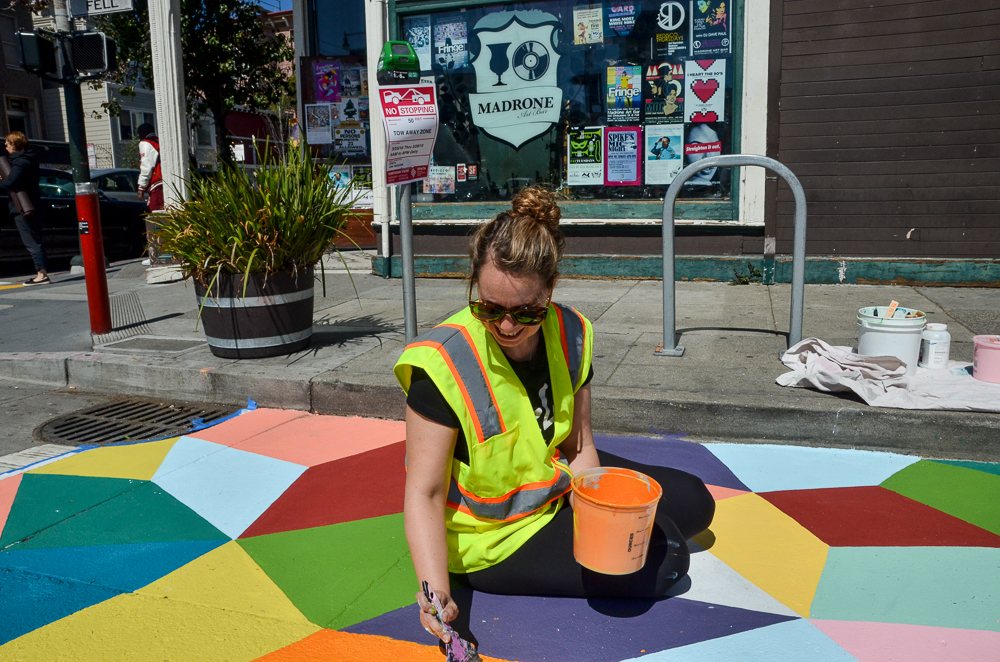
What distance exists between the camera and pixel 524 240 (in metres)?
2.04

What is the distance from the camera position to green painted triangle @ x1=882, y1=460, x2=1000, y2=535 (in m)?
2.90

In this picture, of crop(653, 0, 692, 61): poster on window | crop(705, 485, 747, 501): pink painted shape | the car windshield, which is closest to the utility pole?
crop(705, 485, 747, 501): pink painted shape

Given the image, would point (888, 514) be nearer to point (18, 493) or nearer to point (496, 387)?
point (496, 387)

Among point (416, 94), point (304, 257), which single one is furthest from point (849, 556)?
point (304, 257)

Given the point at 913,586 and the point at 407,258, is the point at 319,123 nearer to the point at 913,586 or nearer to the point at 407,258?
the point at 407,258

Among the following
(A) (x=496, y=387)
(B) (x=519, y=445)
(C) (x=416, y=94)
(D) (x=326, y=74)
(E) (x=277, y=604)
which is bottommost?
(E) (x=277, y=604)

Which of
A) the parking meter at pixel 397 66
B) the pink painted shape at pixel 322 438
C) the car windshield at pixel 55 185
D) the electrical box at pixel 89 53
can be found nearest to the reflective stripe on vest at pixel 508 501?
the pink painted shape at pixel 322 438

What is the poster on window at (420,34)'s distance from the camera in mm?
8203

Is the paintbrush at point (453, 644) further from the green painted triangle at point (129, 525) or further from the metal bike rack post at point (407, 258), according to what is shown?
the metal bike rack post at point (407, 258)

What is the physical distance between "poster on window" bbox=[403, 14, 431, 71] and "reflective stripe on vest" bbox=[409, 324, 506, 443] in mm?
6771

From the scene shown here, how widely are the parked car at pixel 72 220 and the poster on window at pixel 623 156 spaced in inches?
251

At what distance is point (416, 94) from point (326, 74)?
6.32 m

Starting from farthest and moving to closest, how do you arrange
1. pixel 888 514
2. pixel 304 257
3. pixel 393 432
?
pixel 304 257, pixel 393 432, pixel 888 514

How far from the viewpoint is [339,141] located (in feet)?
34.0
